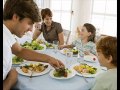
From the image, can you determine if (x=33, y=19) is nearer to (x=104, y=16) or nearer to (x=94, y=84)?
(x=94, y=84)

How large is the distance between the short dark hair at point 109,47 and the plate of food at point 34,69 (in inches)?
20.7

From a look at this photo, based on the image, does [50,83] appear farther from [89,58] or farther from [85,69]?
[89,58]

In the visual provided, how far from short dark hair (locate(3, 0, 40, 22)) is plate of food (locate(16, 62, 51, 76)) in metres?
0.47

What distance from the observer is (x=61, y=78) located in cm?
143

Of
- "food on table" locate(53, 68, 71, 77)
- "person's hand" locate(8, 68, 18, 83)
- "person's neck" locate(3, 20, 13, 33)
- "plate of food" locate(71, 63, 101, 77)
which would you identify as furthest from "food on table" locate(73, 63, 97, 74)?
"person's neck" locate(3, 20, 13, 33)

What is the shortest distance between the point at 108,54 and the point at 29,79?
0.68 metres

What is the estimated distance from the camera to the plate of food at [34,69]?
60.8 inches

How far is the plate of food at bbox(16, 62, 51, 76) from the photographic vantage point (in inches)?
60.8

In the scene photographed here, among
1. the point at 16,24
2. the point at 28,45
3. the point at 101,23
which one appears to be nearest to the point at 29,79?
the point at 16,24

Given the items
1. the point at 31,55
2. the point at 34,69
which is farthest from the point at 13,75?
the point at 31,55

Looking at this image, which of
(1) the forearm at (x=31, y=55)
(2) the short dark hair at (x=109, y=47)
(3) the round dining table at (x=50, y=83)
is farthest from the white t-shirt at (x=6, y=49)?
(2) the short dark hair at (x=109, y=47)

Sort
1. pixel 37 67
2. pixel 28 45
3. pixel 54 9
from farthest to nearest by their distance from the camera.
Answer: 1. pixel 54 9
2. pixel 28 45
3. pixel 37 67

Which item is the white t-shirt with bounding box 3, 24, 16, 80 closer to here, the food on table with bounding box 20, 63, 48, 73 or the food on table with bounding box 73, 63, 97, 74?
the food on table with bounding box 20, 63, 48, 73

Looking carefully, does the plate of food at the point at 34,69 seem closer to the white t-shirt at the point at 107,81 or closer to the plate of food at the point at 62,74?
the plate of food at the point at 62,74
